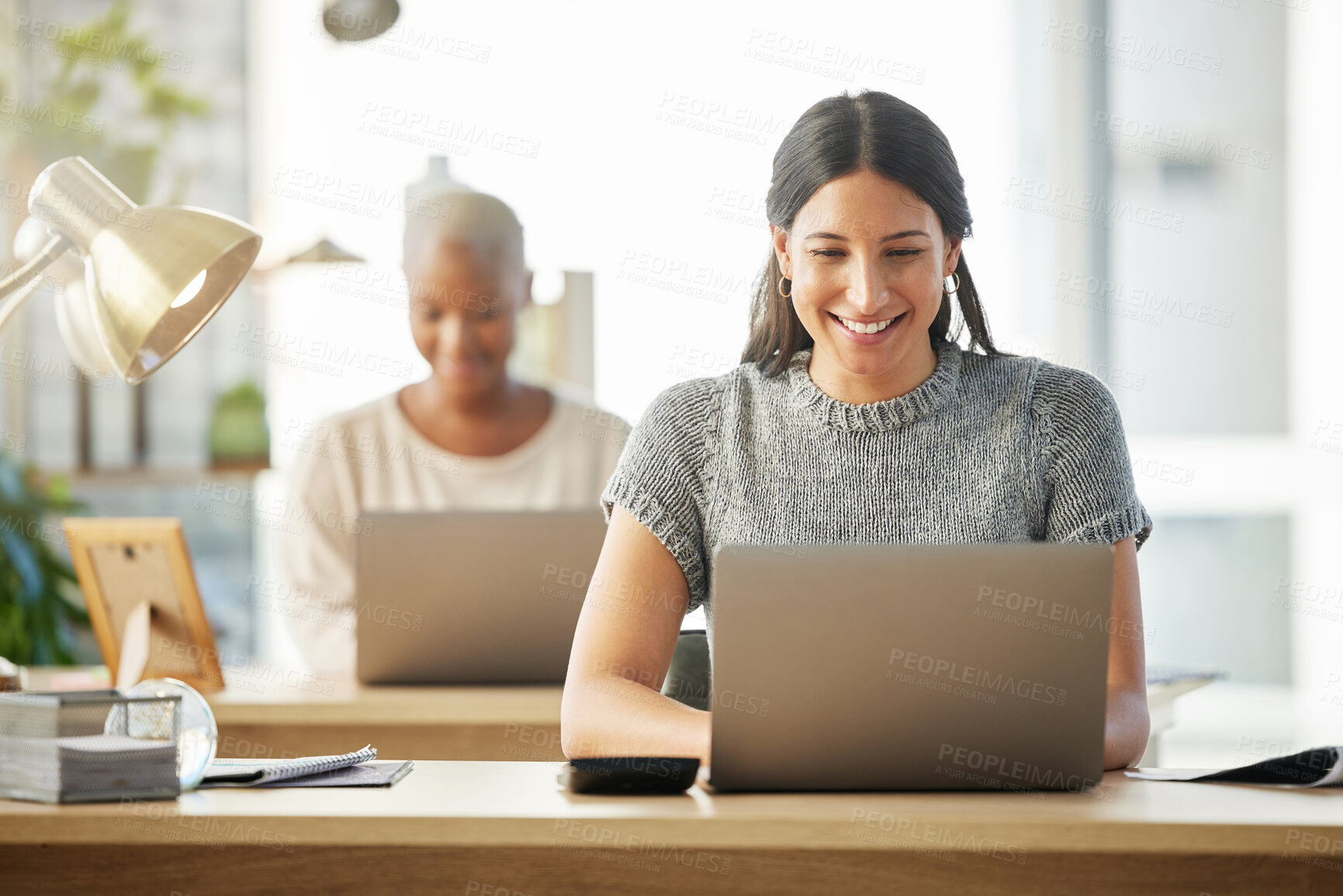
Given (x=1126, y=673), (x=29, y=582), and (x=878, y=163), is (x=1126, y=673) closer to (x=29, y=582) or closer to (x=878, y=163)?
(x=878, y=163)

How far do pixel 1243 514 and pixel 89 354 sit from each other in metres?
3.27

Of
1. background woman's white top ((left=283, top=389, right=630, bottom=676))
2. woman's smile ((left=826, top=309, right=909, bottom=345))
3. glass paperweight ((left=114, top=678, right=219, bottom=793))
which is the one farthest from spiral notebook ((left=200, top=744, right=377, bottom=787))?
background woman's white top ((left=283, top=389, right=630, bottom=676))

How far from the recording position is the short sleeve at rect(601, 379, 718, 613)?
1.62 meters

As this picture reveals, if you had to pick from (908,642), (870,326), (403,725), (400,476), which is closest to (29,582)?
(400,476)

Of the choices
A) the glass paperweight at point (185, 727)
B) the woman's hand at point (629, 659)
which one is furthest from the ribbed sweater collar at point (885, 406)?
the glass paperweight at point (185, 727)

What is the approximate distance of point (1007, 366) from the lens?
1.69 metres

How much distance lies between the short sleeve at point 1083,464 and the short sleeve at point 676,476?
0.40 meters

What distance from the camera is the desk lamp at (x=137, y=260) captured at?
1224mm

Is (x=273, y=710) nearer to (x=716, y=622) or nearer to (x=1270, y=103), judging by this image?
(x=716, y=622)

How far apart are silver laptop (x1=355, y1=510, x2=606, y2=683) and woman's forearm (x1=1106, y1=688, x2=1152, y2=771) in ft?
2.78

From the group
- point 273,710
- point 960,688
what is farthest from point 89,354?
point 960,688

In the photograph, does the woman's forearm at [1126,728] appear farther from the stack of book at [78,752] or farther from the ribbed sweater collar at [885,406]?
the stack of book at [78,752]

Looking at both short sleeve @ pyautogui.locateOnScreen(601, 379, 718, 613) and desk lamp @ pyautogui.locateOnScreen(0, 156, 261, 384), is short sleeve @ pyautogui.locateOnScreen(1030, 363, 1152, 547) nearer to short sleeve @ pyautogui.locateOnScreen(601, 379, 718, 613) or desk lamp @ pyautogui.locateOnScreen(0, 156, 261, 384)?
short sleeve @ pyautogui.locateOnScreen(601, 379, 718, 613)

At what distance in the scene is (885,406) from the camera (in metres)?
1.66
